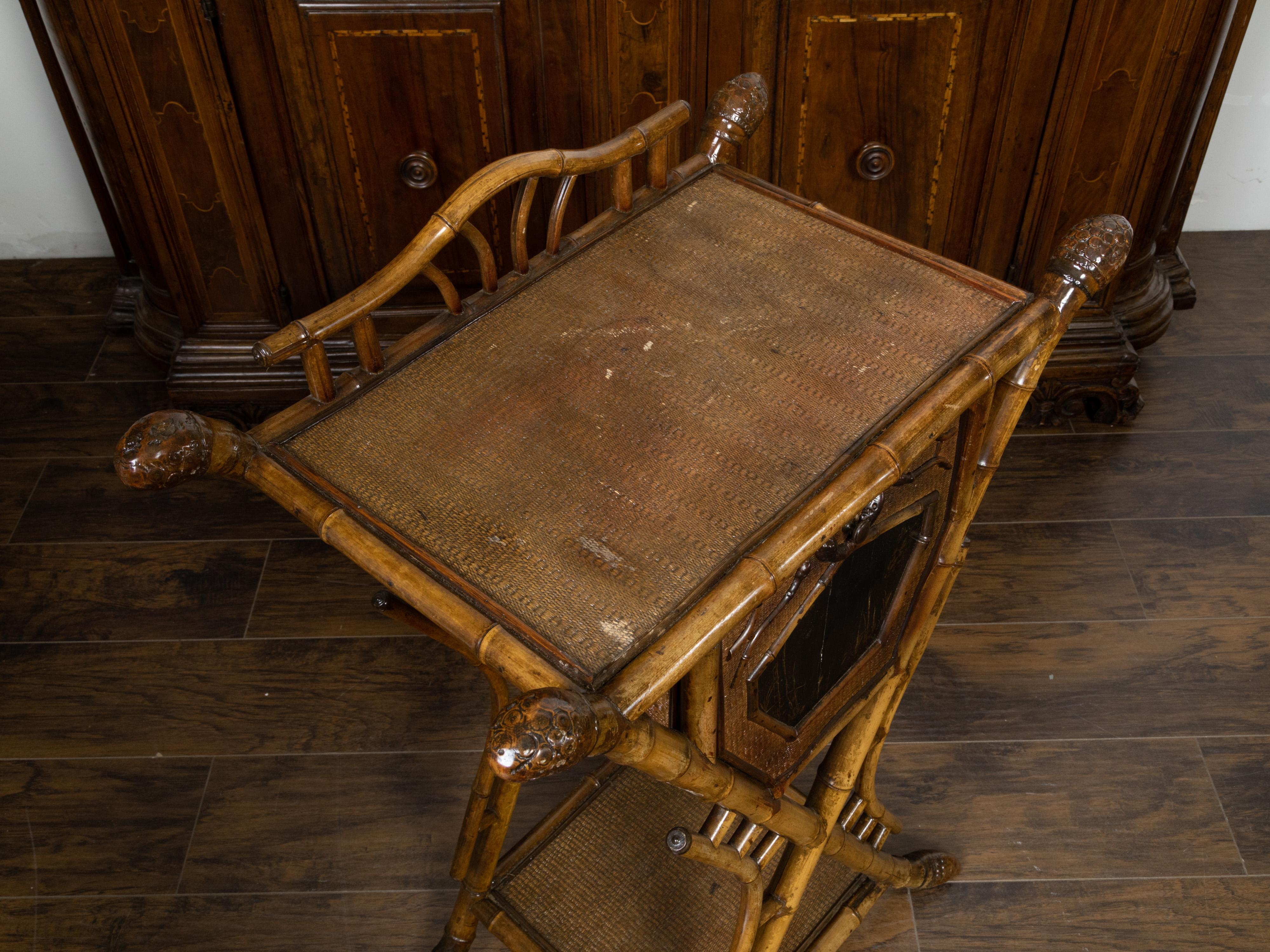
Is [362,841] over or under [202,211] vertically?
under

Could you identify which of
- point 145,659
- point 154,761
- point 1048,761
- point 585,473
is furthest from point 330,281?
point 1048,761

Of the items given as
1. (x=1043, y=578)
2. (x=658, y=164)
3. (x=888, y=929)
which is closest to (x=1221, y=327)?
(x=1043, y=578)

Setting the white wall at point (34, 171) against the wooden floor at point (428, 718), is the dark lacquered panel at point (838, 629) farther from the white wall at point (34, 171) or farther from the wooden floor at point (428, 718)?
the white wall at point (34, 171)

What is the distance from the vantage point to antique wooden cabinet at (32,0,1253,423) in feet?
6.15

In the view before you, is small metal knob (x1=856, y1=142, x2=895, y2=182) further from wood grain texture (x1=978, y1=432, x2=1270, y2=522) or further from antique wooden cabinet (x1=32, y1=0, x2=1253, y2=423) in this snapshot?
wood grain texture (x1=978, y1=432, x2=1270, y2=522)

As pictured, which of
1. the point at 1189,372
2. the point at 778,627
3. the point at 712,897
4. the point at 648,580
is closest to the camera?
the point at 648,580

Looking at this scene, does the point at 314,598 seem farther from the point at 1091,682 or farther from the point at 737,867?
the point at 1091,682

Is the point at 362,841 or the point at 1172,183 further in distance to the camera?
the point at 1172,183

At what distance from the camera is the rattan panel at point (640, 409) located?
1.00 meters

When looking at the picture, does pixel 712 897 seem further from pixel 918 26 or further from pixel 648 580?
pixel 918 26

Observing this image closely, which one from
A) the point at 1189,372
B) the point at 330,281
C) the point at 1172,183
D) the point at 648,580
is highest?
the point at 648,580

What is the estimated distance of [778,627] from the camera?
1.12m

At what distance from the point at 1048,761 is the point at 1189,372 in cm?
104

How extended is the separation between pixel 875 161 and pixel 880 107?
10 centimetres
